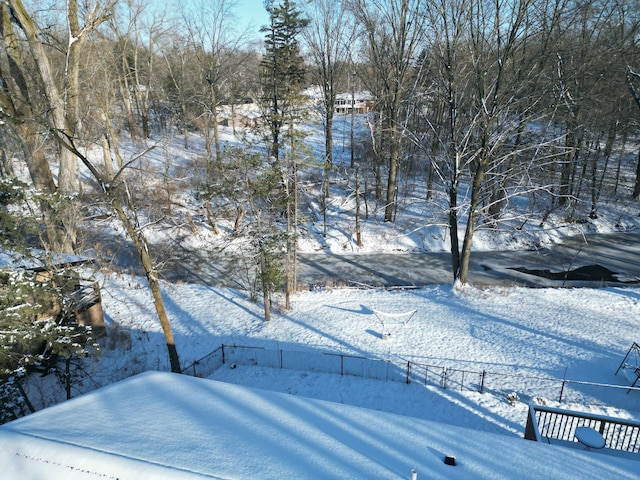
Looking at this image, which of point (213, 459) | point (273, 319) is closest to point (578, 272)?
point (273, 319)

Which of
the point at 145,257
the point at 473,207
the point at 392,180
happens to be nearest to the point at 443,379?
the point at 473,207

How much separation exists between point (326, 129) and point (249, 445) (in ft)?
93.6

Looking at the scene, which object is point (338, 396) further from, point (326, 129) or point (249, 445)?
point (326, 129)

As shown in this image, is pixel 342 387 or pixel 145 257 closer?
pixel 145 257

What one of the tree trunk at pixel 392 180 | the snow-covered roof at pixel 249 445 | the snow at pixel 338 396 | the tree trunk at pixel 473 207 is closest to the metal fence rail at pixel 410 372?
the snow at pixel 338 396

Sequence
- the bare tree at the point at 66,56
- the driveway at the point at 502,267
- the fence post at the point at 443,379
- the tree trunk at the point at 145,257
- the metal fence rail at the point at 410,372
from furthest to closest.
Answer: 1. the driveway at the point at 502,267
2. the bare tree at the point at 66,56
3. the fence post at the point at 443,379
4. the metal fence rail at the point at 410,372
5. the tree trunk at the point at 145,257

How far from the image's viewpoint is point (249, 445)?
4.55m

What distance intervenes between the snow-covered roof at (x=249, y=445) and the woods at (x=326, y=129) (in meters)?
5.27

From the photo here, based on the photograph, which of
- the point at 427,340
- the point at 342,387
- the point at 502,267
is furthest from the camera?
the point at 502,267

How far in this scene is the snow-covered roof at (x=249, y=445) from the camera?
3.75 meters

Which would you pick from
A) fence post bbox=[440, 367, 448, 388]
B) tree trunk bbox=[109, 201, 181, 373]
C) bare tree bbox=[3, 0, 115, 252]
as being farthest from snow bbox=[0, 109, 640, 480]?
bare tree bbox=[3, 0, 115, 252]

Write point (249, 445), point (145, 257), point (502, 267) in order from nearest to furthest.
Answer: point (249, 445) < point (145, 257) < point (502, 267)

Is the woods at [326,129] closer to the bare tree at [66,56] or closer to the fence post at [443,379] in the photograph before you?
the bare tree at [66,56]

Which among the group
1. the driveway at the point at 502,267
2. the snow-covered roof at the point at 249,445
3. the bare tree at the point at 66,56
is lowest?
the driveway at the point at 502,267
